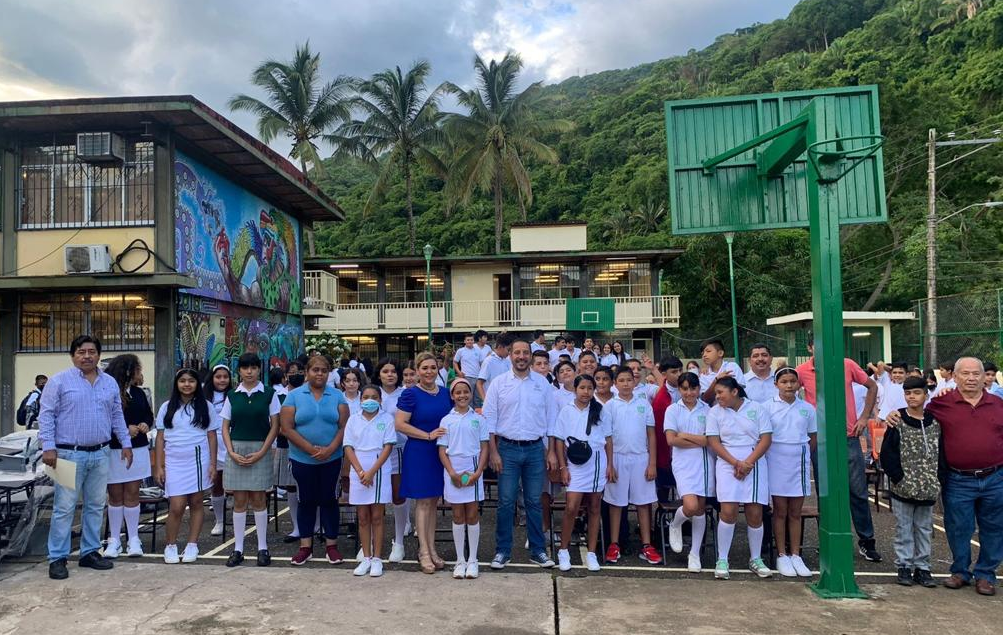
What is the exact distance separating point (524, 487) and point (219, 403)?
320cm

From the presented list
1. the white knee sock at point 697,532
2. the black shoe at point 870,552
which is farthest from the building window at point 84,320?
the black shoe at point 870,552

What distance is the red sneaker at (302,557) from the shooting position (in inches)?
238

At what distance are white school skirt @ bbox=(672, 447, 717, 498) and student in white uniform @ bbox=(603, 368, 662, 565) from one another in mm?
260

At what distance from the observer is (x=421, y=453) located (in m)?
5.88

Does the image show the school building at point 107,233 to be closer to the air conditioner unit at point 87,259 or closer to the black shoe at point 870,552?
the air conditioner unit at point 87,259

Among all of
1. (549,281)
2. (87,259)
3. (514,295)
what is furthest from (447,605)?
(549,281)

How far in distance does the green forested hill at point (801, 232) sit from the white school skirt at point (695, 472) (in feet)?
85.0

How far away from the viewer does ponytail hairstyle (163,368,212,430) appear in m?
6.20

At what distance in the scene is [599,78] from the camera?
318 feet

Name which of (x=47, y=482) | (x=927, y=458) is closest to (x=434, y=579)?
(x=47, y=482)

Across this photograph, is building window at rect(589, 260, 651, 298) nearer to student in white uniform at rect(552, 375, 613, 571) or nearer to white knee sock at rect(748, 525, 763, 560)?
student in white uniform at rect(552, 375, 613, 571)

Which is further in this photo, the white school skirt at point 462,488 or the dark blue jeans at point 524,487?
the dark blue jeans at point 524,487

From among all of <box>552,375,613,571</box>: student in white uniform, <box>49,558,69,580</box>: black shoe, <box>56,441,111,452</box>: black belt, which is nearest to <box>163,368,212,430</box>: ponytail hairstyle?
<box>56,441,111,452</box>: black belt

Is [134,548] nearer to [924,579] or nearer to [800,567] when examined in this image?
[800,567]
